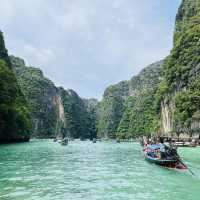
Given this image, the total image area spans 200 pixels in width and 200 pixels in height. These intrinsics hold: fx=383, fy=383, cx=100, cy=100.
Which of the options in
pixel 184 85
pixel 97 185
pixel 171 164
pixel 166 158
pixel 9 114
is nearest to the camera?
pixel 97 185

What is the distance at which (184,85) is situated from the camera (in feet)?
327

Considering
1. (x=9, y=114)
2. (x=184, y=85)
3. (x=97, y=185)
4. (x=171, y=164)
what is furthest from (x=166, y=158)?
(x=184, y=85)

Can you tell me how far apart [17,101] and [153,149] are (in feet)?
227

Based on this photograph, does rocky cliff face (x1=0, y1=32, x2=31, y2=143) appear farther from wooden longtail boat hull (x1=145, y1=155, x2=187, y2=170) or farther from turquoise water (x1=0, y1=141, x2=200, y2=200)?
turquoise water (x1=0, y1=141, x2=200, y2=200)

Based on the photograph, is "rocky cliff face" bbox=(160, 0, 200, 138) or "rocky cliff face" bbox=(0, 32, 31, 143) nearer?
"rocky cliff face" bbox=(0, 32, 31, 143)

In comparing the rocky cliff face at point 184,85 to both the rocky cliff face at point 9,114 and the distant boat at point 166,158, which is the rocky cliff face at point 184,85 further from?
the distant boat at point 166,158

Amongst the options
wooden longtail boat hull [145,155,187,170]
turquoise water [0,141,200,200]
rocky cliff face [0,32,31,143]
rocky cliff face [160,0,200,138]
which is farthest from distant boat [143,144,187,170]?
rocky cliff face [0,32,31,143]

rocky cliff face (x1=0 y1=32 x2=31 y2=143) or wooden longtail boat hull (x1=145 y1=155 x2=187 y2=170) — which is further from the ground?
rocky cliff face (x1=0 y1=32 x2=31 y2=143)

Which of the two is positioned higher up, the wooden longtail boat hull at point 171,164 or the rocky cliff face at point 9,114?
the rocky cliff face at point 9,114

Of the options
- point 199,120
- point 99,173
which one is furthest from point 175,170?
point 199,120

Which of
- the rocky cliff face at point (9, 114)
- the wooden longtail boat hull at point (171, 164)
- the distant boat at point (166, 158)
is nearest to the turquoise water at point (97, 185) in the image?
the wooden longtail boat hull at point (171, 164)

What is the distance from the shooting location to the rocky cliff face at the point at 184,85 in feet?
299

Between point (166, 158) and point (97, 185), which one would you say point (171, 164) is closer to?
point (166, 158)

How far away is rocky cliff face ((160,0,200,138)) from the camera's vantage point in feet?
299
